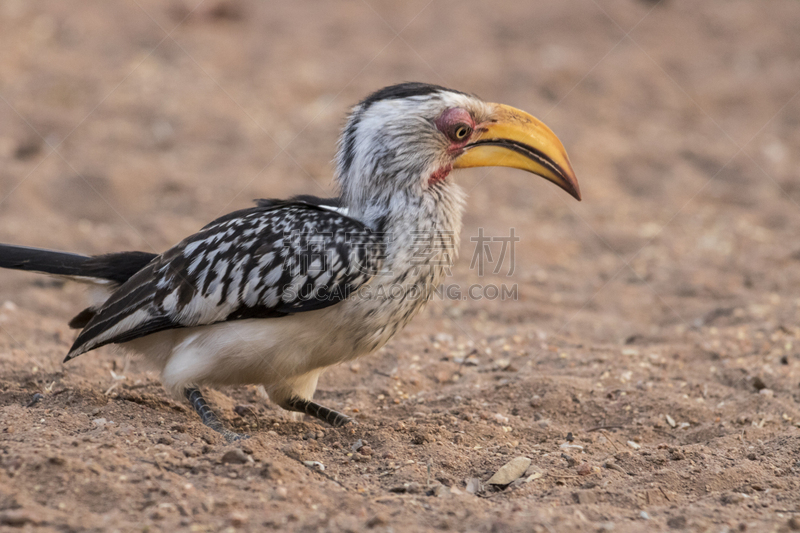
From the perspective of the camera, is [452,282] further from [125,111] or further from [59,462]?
[125,111]

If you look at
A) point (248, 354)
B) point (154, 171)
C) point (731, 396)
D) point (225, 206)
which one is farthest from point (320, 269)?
point (154, 171)

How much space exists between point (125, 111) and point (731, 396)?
8141 millimetres

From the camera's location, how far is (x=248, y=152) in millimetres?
9133

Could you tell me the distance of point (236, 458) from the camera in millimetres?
3188

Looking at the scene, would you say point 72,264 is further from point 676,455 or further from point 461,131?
point 676,455

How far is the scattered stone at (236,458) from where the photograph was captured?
3.18 meters

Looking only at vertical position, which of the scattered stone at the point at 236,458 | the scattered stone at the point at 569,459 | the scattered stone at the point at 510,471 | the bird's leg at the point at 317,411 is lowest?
the scattered stone at the point at 236,458

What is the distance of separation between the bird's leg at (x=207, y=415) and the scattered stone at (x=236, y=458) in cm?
45

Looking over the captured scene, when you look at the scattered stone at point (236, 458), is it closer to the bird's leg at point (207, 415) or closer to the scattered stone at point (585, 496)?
the bird's leg at point (207, 415)

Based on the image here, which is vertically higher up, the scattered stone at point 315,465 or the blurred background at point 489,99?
the blurred background at point 489,99

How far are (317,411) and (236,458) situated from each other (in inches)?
40.9

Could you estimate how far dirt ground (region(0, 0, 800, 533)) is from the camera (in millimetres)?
3074

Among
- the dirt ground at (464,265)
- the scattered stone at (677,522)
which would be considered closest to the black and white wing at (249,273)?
the dirt ground at (464,265)

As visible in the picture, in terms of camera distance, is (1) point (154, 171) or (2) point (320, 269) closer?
(2) point (320, 269)
